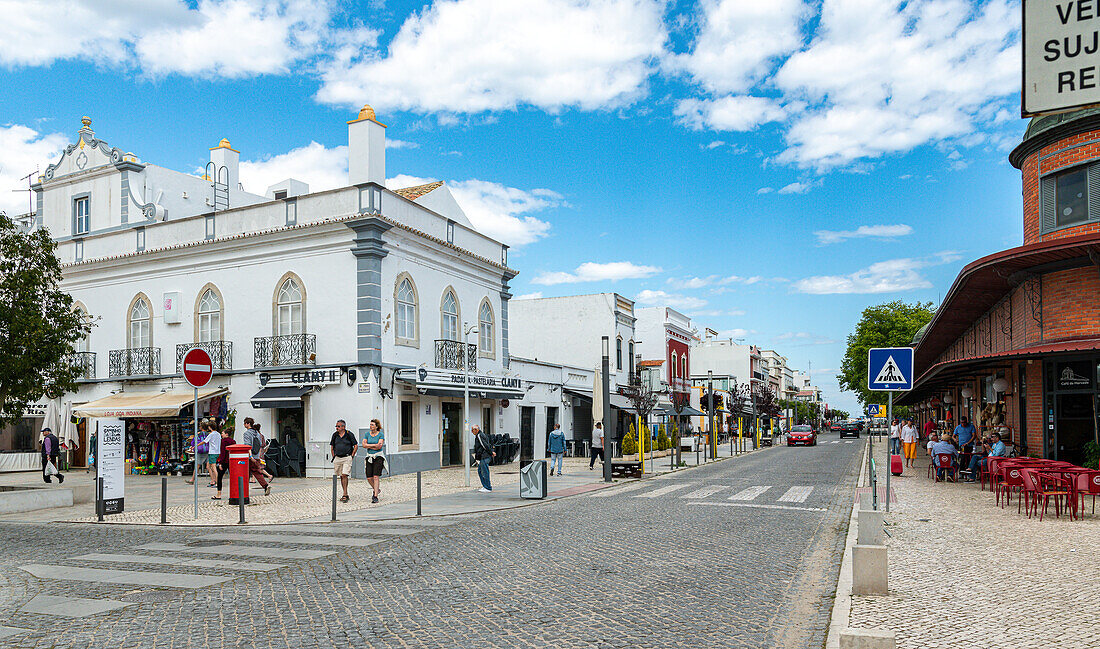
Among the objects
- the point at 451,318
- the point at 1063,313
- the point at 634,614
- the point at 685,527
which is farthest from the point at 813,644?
the point at 451,318

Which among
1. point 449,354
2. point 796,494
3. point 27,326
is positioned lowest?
point 796,494

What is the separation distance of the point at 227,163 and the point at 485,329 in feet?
45.7

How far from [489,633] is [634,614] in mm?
1350

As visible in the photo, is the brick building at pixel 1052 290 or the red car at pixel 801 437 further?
the red car at pixel 801 437

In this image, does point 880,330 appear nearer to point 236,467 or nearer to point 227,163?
point 227,163

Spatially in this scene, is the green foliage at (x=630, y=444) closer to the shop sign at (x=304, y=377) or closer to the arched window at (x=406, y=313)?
the arched window at (x=406, y=313)

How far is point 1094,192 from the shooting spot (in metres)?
16.6

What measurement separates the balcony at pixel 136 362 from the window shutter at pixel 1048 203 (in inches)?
1025

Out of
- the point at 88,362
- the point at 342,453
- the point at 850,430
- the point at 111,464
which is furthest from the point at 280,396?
the point at 850,430

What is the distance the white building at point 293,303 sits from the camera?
2378 centimetres

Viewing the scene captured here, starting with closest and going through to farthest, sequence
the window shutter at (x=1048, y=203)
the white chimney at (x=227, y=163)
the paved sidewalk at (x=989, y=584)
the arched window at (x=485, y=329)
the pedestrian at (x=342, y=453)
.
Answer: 1. the paved sidewalk at (x=989, y=584)
2. the pedestrian at (x=342, y=453)
3. the window shutter at (x=1048, y=203)
4. the arched window at (x=485, y=329)
5. the white chimney at (x=227, y=163)

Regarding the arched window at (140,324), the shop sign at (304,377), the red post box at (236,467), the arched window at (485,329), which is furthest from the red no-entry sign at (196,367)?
the arched window at (140,324)

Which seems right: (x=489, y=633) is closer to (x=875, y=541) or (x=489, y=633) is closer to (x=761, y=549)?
(x=875, y=541)

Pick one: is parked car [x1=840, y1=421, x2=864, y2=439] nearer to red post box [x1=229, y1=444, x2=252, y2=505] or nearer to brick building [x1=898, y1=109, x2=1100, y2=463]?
brick building [x1=898, y1=109, x2=1100, y2=463]
